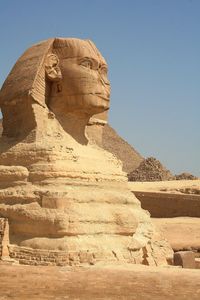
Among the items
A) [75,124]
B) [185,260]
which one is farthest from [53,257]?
[75,124]

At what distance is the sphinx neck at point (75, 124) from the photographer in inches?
492

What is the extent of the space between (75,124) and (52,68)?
1459 mm

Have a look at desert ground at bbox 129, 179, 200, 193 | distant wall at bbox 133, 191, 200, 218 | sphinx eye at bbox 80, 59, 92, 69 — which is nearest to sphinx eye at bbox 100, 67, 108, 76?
sphinx eye at bbox 80, 59, 92, 69

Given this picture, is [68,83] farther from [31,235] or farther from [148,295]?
[148,295]

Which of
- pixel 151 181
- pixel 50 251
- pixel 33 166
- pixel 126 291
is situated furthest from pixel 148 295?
pixel 151 181

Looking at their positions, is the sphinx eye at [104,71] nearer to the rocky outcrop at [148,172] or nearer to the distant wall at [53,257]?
the distant wall at [53,257]

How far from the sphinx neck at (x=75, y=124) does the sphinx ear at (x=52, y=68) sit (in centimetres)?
93

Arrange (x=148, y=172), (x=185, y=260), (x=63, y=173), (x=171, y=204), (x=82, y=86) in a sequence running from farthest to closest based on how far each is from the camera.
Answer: (x=148, y=172) → (x=171, y=204) → (x=82, y=86) → (x=185, y=260) → (x=63, y=173)

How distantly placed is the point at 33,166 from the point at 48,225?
5.27ft

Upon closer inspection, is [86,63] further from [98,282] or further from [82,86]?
[98,282]

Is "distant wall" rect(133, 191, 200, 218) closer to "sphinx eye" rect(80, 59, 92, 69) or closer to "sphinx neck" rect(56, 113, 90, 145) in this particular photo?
"sphinx neck" rect(56, 113, 90, 145)

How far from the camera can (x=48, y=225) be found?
1023 centimetres

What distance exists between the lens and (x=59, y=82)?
Result: 12477mm

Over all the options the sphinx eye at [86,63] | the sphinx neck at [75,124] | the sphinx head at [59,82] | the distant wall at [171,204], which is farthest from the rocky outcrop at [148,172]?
the sphinx eye at [86,63]
